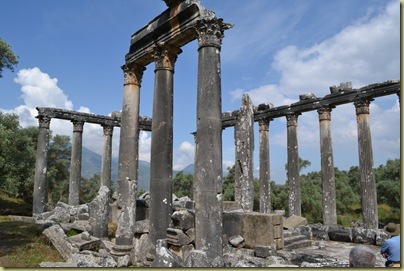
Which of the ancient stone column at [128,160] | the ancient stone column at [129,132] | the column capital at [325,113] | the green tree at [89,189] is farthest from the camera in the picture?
the green tree at [89,189]

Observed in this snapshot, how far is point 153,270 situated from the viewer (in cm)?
655

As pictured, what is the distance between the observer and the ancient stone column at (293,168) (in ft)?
75.3

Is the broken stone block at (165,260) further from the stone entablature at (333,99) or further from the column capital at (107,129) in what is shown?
the column capital at (107,129)

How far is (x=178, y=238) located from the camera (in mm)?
9750

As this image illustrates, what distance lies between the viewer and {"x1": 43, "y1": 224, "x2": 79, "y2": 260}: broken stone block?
12.0 metres

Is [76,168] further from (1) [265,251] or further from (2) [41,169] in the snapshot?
(1) [265,251]

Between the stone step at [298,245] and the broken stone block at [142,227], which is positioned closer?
the broken stone block at [142,227]

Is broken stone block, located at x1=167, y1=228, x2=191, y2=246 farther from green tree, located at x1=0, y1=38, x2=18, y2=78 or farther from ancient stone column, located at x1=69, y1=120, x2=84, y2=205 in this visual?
ancient stone column, located at x1=69, y1=120, x2=84, y2=205

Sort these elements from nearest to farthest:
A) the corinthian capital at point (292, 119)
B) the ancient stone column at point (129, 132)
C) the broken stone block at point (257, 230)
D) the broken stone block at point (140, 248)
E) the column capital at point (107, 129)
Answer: the broken stone block at point (140, 248) < the broken stone block at point (257, 230) < the ancient stone column at point (129, 132) < the corinthian capital at point (292, 119) < the column capital at point (107, 129)

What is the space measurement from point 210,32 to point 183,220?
226 inches

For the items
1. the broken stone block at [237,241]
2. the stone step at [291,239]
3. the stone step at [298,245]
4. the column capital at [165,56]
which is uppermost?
A: the column capital at [165,56]

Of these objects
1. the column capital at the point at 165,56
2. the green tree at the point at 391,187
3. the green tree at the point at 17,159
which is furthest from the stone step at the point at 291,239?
the green tree at the point at 391,187

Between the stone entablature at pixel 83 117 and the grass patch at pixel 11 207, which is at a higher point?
the stone entablature at pixel 83 117

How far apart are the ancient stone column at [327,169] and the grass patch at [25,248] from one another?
15906 millimetres
